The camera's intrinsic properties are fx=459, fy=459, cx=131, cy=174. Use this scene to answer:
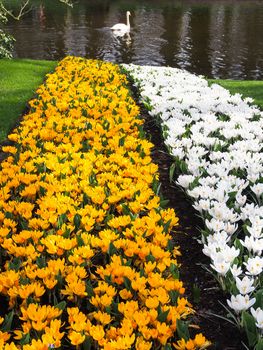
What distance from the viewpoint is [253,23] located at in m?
33.6

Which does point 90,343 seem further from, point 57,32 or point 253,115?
point 57,32

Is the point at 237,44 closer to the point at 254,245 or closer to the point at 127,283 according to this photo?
the point at 254,245

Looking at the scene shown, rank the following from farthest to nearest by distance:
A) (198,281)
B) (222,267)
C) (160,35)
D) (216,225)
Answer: (160,35)
(216,225)
(198,281)
(222,267)

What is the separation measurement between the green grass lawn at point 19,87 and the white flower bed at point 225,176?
185 cm

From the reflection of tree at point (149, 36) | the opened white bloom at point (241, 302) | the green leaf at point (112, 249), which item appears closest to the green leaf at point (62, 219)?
the green leaf at point (112, 249)

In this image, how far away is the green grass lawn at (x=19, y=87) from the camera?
7895 millimetres

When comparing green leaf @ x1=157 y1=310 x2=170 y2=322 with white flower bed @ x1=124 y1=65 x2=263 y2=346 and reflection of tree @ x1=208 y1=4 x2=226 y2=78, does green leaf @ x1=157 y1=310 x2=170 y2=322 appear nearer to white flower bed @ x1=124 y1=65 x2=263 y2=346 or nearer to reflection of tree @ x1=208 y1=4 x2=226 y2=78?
white flower bed @ x1=124 y1=65 x2=263 y2=346

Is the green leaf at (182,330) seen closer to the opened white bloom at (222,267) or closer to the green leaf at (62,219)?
the opened white bloom at (222,267)

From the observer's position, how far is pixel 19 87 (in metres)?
10.2

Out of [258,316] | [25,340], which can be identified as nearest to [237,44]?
[258,316]

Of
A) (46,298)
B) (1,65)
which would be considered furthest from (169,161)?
(1,65)

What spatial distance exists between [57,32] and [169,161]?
26.9 metres

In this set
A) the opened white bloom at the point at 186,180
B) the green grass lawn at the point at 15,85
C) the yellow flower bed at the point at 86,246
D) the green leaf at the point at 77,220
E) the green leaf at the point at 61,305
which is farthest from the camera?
the green grass lawn at the point at 15,85

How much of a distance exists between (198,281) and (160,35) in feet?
92.0
